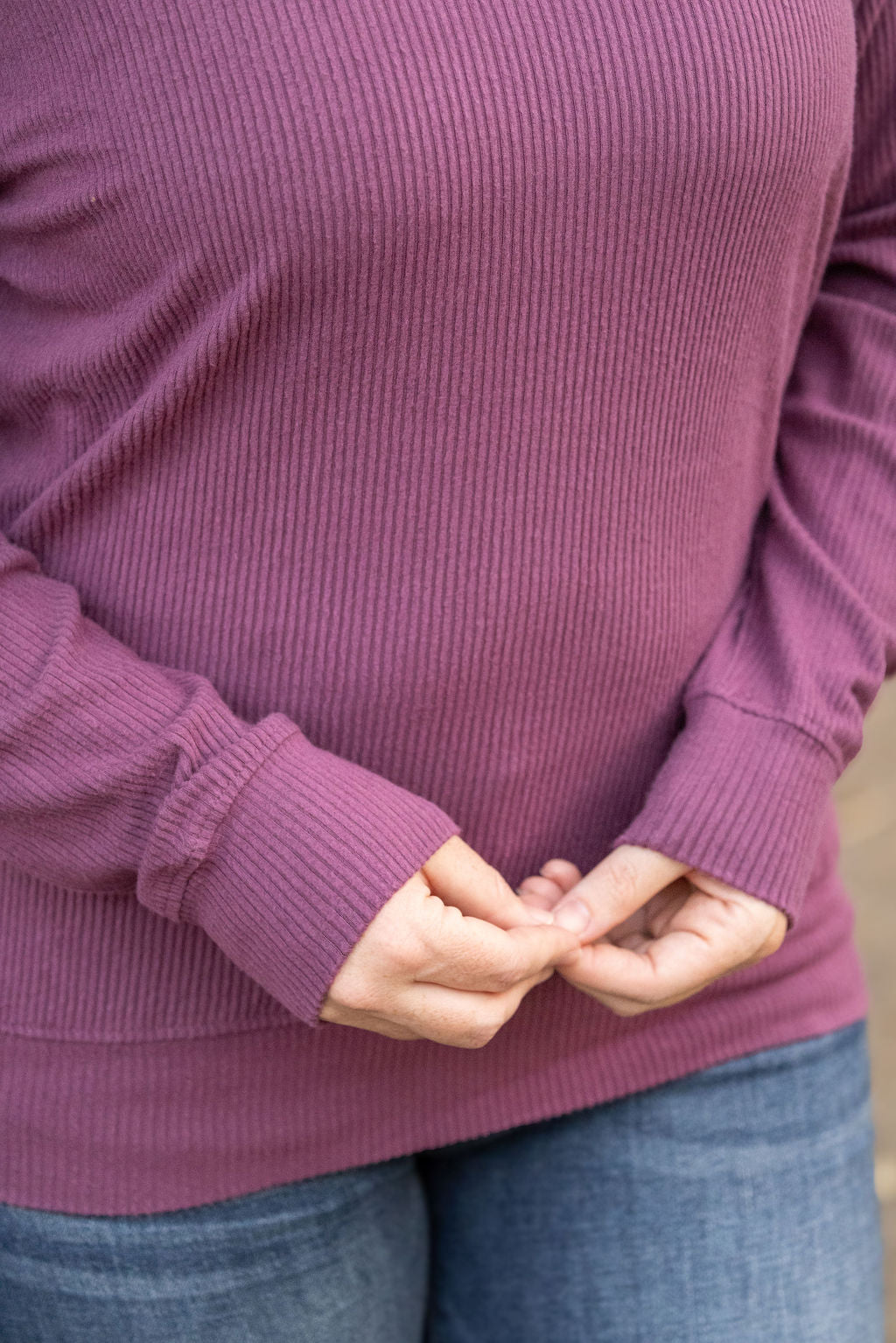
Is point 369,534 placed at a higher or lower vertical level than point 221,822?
higher

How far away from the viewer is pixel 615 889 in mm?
897

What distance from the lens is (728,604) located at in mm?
1043

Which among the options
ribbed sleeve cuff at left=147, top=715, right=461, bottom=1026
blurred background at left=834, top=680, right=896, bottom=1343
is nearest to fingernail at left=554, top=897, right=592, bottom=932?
ribbed sleeve cuff at left=147, top=715, right=461, bottom=1026

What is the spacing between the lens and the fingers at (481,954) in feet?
2.58

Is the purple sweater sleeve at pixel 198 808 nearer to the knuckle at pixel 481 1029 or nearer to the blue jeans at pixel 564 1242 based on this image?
the knuckle at pixel 481 1029

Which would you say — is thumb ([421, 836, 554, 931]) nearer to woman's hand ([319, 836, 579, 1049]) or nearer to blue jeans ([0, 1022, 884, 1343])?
woman's hand ([319, 836, 579, 1049])

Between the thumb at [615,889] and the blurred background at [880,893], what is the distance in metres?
1.31

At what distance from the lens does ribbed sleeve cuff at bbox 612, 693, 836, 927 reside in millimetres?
891

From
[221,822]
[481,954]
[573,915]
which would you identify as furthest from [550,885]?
[221,822]

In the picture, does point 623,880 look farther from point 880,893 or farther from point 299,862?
point 880,893

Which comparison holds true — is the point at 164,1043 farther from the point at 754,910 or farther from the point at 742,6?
the point at 742,6

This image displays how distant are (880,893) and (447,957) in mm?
2136

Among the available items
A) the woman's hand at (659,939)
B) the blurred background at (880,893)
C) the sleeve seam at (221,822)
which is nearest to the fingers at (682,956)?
the woman's hand at (659,939)

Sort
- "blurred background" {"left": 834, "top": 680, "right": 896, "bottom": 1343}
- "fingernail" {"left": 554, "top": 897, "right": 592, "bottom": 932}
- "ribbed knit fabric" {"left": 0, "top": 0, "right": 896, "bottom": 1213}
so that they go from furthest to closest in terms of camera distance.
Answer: "blurred background" {"left": 834, "top": 680, "right": 896, "bottom": 1343}, "fingernail" {"left": 554, "top": 897, "right": 592, "bottom": 932}, "ribbed knit fabric" {"left": 0, "top": 0, "right": 896, "bottom": 1213}
